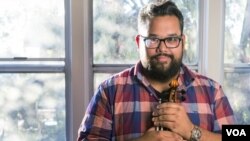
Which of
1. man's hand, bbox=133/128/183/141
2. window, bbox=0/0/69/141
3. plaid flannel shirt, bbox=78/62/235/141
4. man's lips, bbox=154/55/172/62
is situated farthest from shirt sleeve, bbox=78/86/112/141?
window, bbox=0/0/69/141

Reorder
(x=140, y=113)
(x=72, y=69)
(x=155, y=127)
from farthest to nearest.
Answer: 1. (x=72, y=69)
2. (x=140, y=113)
3. (x=155, y=127)

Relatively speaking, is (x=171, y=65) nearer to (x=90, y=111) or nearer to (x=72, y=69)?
(x=90, y=111)

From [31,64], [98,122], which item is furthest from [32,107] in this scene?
[98,122]

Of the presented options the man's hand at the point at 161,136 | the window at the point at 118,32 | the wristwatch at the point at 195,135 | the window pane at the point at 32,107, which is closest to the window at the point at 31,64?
the window pane at the point at 32,107

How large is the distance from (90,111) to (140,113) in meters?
0.21

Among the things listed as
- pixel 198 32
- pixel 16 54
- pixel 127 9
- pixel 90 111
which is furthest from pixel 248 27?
pixel 16 54

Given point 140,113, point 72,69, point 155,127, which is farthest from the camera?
point 72,69

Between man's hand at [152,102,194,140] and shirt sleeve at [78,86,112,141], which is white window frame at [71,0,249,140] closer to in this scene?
shirt sleeve at [78,86,112,141]

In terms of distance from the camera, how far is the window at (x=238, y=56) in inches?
72.4

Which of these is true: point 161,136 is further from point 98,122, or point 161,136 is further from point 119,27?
point 119,27

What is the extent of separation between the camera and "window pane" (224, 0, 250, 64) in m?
1.83

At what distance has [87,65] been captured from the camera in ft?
5.87

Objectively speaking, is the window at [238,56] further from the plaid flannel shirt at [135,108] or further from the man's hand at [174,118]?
the man's hand at [174,118]

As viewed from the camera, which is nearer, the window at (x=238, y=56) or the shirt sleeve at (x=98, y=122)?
the shirt sleeve at (x=98, y=122)
